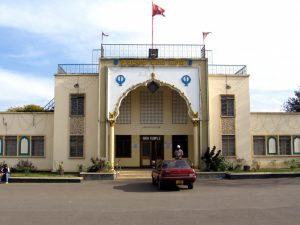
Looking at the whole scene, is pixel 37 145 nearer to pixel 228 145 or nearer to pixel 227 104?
pixel 228 145

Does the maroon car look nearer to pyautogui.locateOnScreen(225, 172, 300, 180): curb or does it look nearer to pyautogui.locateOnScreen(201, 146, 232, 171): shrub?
pyautogui.locateOnScreen(225, 172, 300, 180): curb

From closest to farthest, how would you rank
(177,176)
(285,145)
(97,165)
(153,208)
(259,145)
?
(153,208)
(177,176)
(97,165)
(259,145)
(285,145)

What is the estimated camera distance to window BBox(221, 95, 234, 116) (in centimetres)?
2925

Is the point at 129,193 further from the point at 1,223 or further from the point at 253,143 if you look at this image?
the point at 253,143

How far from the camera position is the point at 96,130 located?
2866cm

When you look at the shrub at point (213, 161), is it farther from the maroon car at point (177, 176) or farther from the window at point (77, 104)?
the window at point (77, 104)

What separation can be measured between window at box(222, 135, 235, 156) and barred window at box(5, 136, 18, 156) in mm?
→ 14684

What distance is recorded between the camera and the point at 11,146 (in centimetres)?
2977

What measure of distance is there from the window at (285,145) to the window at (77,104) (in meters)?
14.6

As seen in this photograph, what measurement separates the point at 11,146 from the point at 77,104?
5.72 m

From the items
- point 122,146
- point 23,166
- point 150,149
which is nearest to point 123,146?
point 122,146

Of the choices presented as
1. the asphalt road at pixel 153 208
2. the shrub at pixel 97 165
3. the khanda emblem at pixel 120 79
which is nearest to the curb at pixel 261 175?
the asphalt road at pixel 153 208

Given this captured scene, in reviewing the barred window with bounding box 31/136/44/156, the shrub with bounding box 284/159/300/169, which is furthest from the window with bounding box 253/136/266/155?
the barred window with bounding box 31/136/44/156

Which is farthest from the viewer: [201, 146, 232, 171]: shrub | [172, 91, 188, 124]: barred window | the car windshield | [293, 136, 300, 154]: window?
[172, 91, 188, 124]: barred window
